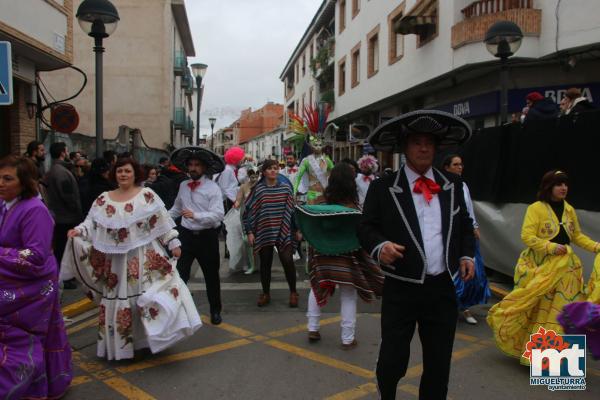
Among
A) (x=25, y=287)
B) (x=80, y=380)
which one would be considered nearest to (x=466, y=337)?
(x=80, y=380)

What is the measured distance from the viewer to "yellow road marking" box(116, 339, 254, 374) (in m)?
4.48

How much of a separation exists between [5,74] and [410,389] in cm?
413

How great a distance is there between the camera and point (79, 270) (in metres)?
4.55

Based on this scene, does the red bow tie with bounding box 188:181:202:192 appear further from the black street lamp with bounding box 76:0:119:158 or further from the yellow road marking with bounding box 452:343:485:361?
the yellow road marking with bounding box 452:343:485:361

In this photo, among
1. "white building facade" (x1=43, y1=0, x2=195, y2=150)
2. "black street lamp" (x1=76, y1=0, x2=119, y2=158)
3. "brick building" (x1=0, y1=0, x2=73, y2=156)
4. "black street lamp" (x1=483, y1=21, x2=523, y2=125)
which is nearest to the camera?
Result: "black street lamp" (x1=76, y1=0, x2=119, y2=158)

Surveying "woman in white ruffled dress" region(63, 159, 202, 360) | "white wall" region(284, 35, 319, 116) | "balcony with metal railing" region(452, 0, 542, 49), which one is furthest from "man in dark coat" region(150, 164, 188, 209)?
"white wall" region(284, 35, 319, 116)

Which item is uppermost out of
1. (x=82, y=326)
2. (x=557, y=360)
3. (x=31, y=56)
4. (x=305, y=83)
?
(x=305, y=83)

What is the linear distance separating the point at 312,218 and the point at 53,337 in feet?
7.96

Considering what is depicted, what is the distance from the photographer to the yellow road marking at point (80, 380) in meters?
4.14

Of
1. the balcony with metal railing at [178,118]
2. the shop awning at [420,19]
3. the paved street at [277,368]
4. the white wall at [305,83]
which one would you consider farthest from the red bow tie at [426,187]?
the balcony with metal railing at [178,118]

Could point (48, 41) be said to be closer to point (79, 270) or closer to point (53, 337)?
point (79, 270)

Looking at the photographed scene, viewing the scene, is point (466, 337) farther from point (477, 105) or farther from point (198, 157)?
point (477, 105)

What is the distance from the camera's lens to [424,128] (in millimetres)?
3154

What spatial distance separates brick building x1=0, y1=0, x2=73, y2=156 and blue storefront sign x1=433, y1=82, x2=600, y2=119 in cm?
1053
